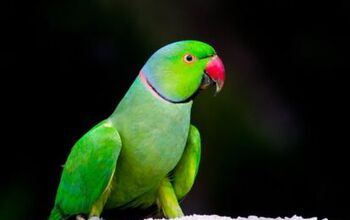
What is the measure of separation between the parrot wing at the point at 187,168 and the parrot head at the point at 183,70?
0.73 ft

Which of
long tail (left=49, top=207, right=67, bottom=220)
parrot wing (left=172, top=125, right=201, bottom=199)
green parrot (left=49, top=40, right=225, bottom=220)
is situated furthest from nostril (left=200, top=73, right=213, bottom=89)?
long tail (left=49, top=207, right=67, bottom=220)

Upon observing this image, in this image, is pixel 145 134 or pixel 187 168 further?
pixel 187 168

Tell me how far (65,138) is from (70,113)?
112 mm

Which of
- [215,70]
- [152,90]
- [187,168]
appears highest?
[215,70]

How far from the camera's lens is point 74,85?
3117mm

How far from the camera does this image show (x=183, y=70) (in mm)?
2041

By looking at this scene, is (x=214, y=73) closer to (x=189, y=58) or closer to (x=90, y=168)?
(x=189, y=58)

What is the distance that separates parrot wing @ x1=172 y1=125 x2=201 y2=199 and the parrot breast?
0.13 meters

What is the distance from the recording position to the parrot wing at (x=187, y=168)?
2238 millimetres

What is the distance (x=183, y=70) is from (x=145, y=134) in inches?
8.5

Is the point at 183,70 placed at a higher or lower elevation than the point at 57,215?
higher

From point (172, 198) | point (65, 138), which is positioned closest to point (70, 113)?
point (65, 138)

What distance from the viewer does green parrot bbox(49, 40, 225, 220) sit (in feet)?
6.69

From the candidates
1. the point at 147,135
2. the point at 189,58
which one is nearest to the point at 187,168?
the point at 147,135
